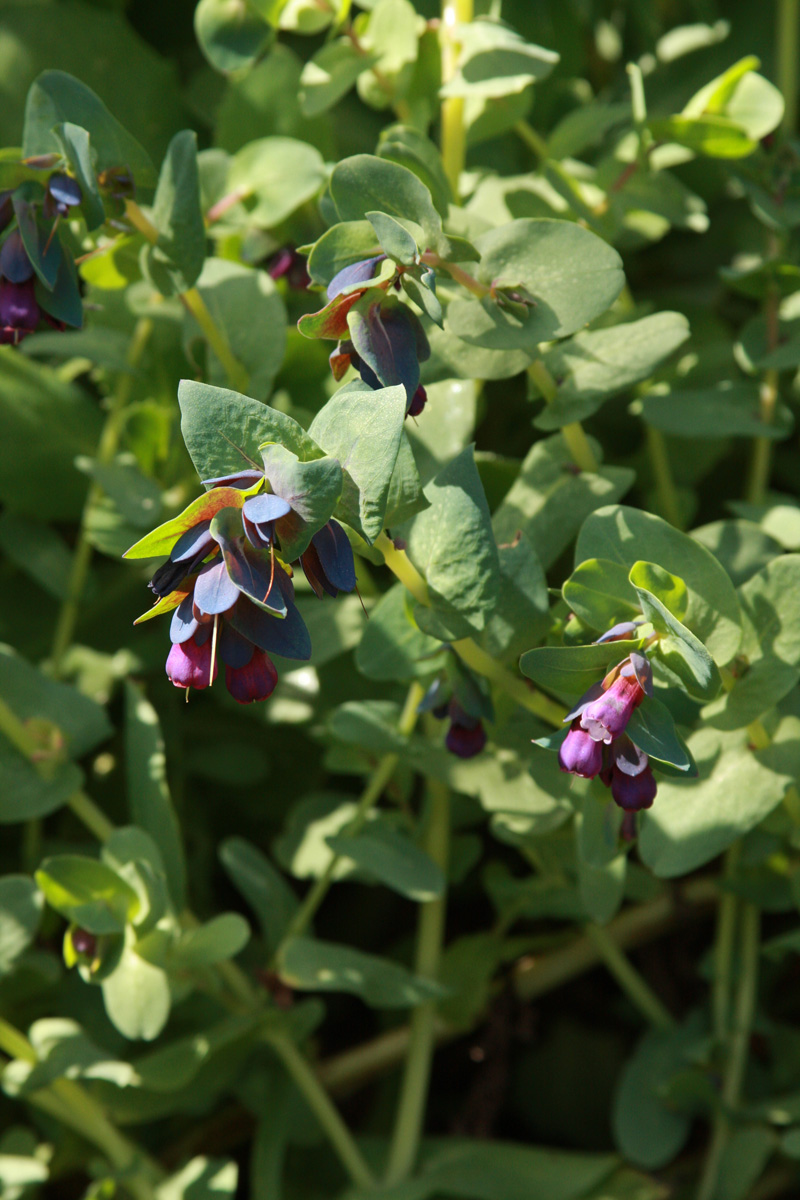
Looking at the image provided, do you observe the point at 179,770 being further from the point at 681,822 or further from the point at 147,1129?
the point at 681,822

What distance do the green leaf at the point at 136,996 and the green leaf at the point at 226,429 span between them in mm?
363

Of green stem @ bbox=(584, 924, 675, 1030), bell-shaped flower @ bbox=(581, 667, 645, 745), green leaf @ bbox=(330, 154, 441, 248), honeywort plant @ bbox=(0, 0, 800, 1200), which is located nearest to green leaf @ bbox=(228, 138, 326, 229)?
honeywort plant @ bbox=(0, 0, 800, 1200)

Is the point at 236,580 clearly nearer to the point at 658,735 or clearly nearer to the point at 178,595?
the point at 178,595

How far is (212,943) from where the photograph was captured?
661 mm

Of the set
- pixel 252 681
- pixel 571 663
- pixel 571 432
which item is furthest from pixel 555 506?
pixel 252 681

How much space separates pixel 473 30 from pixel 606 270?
237mm

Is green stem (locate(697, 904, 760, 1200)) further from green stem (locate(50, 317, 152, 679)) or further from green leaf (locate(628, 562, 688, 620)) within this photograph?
green stem (locate(50, 317, 152, 679))

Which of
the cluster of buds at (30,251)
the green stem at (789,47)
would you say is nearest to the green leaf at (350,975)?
the cluster of buds at (30,251)

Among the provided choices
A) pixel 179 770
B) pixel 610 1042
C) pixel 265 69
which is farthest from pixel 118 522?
pixel 610 1042

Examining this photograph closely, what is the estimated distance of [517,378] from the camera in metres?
0.92

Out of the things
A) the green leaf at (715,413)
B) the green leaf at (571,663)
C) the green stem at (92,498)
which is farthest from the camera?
the green stem at (92,498)

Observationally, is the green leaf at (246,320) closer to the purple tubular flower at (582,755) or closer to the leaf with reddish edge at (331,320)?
the leaf with reddish edge at (331,320)

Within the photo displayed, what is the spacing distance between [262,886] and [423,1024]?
15 cm

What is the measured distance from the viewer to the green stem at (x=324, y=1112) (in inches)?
29.3
